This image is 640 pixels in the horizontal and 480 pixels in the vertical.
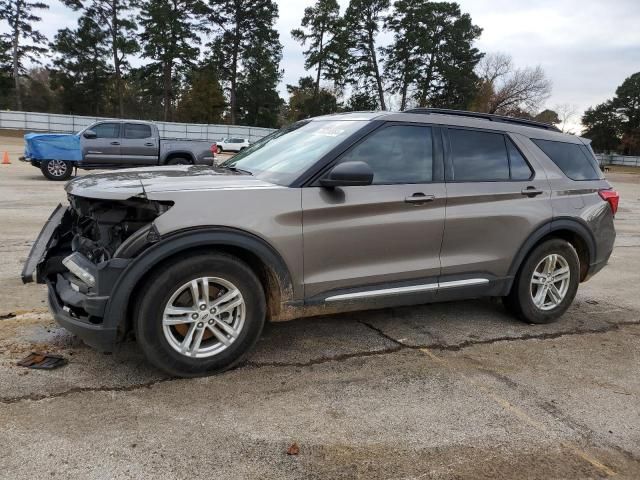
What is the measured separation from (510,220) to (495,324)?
1015mm

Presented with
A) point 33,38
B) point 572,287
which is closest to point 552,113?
point 33,38

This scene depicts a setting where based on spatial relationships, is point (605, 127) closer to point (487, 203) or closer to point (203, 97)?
point (203, 97)

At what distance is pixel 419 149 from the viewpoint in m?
4.11

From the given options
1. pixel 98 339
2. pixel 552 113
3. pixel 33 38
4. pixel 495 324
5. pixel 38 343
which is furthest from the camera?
pixel 552 113

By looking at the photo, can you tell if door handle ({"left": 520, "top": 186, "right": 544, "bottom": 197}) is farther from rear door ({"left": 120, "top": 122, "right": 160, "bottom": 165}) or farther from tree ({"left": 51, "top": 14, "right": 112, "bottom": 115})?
tree ({"left": 51, "top": 14, "right": 112, "bottom": 115})

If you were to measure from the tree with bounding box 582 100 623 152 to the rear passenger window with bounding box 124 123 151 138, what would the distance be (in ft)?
285

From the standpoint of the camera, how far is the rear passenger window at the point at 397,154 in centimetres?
387

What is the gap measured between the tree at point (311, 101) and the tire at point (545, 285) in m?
50.8

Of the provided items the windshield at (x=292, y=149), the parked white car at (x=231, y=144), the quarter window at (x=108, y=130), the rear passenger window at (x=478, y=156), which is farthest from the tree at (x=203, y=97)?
the rear passenger window at (x=478, y=156)

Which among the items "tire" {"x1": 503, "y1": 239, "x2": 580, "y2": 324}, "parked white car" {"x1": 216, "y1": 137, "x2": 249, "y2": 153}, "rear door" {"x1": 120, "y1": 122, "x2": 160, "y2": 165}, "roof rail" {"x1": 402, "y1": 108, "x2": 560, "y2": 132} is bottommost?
"tire" {"x1": 503, "y1": 239, "x2": 580, "y2": 324}

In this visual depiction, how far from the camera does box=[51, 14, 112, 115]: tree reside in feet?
173

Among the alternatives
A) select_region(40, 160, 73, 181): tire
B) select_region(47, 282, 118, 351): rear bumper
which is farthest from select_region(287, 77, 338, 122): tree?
select_region(47, 282, 118, 351): rear bumper

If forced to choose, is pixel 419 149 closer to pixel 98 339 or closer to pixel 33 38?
pixel 98 339

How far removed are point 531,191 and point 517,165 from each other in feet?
0.84
